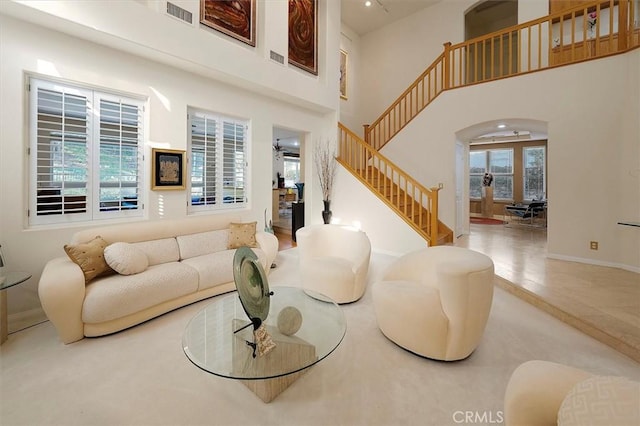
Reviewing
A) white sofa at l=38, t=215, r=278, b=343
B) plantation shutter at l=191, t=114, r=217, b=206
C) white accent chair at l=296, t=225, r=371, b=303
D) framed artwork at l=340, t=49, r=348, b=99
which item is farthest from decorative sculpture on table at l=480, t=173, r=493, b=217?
plantation shutter at l=191, t=114, r=217, b=206

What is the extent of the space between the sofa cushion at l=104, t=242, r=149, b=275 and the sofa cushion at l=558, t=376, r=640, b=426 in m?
3.32

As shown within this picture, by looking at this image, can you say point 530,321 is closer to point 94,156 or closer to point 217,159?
point 217,159

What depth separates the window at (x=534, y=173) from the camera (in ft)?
32.1

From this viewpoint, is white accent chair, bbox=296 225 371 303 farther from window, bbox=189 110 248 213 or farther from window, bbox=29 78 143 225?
window, bbox=29 78 143 225

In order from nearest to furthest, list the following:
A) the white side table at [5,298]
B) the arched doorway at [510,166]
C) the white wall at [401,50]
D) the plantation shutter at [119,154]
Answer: the white side table at [5,298] < the plantation shutter at [119,154] < the white wall at [401,50] < the arched doorway at [510,166]

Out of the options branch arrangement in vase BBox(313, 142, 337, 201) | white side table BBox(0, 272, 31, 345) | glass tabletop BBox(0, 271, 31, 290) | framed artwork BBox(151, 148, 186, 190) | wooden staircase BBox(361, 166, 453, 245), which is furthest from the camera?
branch arrangement in vase BBox(313, 142, 337, 201)

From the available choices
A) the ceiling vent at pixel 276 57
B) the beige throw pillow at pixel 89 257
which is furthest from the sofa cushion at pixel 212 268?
the ceiling vent at pixel 276 57

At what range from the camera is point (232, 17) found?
13.9 feet

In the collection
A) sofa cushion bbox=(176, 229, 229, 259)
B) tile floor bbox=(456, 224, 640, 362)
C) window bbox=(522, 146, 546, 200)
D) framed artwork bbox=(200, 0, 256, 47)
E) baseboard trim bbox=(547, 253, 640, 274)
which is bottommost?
tile floor bbox=(456, 224, 640, 362)

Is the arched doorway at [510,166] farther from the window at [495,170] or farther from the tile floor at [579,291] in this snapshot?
the tile floor at [579,291]

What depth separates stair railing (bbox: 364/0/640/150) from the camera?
4297 mm

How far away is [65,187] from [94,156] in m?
0.47

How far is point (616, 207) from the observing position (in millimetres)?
4160

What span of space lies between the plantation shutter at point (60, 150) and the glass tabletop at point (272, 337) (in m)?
2.37
